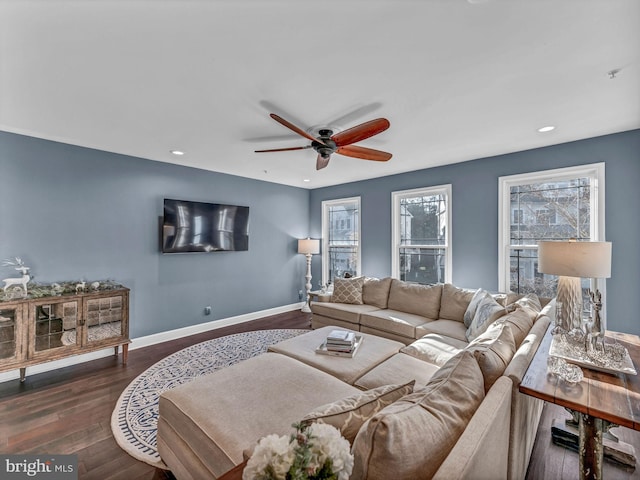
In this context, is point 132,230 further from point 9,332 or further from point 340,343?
point 340,343

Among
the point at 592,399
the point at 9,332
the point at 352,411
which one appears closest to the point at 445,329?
the point at 592,399

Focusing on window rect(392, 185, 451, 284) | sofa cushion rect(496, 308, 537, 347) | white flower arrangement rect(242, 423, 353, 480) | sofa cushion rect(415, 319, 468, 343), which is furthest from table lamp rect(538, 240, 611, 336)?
white flower arrangement rect(242, 423, 353, 480)

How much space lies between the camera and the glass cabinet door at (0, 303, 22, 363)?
260cm

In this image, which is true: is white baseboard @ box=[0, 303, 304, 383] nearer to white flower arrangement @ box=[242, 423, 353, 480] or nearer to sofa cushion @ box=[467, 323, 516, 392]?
white flower arrangement @ box=[242, 423, 353, 480]

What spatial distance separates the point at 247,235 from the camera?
500 cm

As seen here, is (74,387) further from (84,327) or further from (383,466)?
(383,466)

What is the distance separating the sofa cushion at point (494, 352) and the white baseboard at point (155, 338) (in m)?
4.00

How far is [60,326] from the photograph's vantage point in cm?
291

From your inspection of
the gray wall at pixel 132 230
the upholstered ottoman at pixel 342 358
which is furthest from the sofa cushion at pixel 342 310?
the gray wall at pixel 132 230

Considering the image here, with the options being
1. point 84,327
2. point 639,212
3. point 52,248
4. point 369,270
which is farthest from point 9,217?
point 639,212

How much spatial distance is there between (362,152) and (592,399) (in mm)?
2365

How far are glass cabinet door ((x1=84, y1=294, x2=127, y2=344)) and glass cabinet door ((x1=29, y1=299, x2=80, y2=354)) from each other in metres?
0.11

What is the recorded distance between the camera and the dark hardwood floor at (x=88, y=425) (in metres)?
1.80

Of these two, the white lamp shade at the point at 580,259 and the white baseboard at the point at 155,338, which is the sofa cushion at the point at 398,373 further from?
the white baseboard at the point at 155,338
